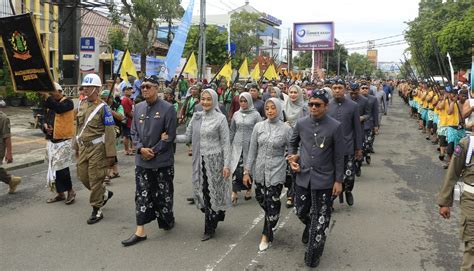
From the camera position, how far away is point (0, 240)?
5.18 m

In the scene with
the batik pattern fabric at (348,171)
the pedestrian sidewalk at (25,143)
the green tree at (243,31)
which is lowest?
the pedestrian sidewalk at (25,143)

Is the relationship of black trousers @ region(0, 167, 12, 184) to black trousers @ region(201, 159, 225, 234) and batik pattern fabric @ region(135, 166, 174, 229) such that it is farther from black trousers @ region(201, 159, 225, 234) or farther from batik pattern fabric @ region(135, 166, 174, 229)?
black trousers @ region(201, 159, 225, 234)

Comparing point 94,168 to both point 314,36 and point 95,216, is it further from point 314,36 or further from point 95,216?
point 314,36

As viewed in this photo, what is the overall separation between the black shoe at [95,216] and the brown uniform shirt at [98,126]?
0.73 m

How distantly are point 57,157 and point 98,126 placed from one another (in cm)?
123

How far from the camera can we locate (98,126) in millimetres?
5836

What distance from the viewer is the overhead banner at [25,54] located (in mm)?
6176

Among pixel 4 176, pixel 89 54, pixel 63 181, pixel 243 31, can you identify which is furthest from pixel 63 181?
pixel 243 31

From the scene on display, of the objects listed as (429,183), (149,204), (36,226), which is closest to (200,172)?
(149,204)

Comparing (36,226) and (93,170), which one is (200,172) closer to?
(93,170)

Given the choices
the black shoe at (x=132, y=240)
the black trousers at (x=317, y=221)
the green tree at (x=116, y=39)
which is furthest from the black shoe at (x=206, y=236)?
the green tree at (x=116, y=39)

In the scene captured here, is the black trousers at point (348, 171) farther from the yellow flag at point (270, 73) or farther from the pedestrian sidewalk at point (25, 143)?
the yellow flag at point (270, 73)

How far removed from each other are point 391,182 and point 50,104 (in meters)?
5.91

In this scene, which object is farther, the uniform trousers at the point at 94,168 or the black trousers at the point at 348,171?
the black trousers at the point at 348,171
